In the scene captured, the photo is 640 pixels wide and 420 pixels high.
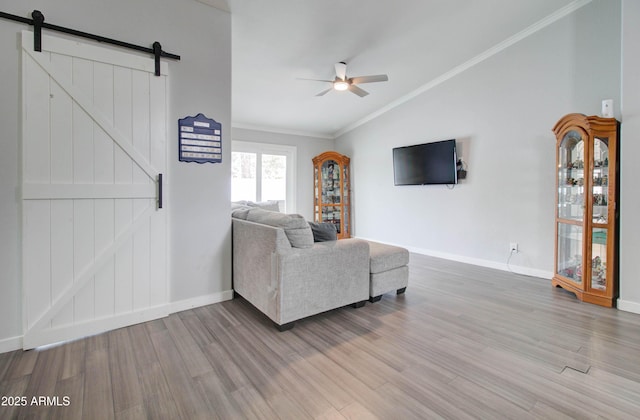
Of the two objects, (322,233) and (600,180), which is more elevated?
(600,180)

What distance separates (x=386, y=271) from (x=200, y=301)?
186 cm

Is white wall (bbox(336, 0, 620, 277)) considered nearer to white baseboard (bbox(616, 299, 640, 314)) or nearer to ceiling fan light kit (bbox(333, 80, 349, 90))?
white baseboard (bbox(616, 299, 640, 314))

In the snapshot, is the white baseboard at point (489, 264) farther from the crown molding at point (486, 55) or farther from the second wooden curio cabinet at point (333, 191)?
the crown molding at point (486, 55)

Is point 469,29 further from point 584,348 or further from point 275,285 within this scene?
point 275,285

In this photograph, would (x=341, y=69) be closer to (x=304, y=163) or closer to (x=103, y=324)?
(x=304, y=163)

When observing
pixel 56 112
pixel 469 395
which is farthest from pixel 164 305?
pixel 469 395

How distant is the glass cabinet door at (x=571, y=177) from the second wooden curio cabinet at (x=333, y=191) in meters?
3.94

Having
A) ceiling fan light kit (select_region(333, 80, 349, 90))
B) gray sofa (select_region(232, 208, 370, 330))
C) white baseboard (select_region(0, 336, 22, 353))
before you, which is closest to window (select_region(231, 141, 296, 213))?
ceiling fan light kit (select_region(333, 80, 349, 90))

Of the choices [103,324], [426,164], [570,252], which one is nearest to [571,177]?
[570,252]

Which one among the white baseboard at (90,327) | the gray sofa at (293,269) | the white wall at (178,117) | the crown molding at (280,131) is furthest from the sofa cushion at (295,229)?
the crown molding at (280,131)

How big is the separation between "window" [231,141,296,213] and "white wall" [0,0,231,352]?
304 centimetres

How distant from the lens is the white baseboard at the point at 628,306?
8.74ft

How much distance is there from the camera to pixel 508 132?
405 centimetres

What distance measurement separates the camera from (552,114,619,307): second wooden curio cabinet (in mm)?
2840
